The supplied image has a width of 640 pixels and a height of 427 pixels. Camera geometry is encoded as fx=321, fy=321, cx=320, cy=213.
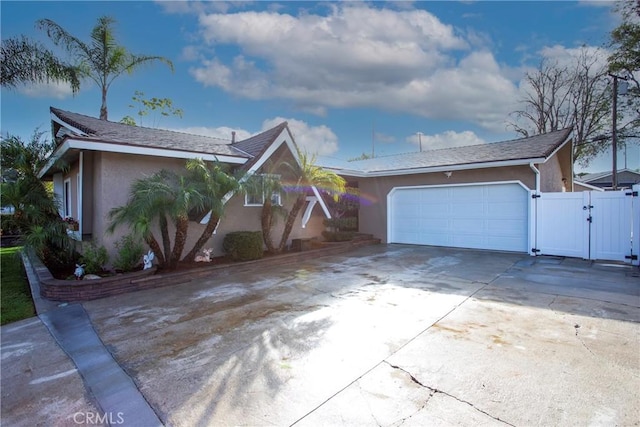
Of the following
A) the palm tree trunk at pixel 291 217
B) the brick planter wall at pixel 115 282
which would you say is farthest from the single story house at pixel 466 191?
the brick planter wall at pixel 115 282

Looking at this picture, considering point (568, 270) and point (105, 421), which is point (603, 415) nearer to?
point (105, 421)

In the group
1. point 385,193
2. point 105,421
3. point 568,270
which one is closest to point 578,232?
point 568,270

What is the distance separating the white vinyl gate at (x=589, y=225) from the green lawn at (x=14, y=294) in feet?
44.3

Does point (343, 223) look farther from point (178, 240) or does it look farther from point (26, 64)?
point (26, 64)

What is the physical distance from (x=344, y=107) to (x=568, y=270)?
15501mm

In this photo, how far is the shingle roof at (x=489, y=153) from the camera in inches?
431

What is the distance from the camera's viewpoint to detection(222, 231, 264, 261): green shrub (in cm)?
945

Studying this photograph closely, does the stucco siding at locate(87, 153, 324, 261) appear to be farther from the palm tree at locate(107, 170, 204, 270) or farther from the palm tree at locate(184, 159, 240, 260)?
the palm tree at locate(184, 159, 240, 260)

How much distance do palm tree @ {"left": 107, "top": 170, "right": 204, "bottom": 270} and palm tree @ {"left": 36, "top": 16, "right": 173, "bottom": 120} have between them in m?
11.4

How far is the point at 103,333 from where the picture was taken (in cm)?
479

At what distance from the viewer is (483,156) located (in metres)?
12.1

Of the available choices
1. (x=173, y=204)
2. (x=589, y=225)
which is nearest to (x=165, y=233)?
(x=173, y=204)

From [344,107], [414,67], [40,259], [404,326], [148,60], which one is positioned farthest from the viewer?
[344,107]

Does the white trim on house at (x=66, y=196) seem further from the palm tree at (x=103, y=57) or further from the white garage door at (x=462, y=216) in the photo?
the white garage door at (x=462, y=216)
